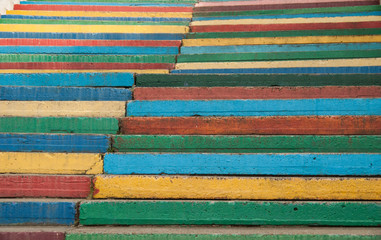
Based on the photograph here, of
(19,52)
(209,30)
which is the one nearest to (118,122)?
(19,52)

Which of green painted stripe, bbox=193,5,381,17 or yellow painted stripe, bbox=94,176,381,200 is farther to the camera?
green painted stripe, bbox=193,5,381,17

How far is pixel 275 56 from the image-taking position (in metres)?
3.59

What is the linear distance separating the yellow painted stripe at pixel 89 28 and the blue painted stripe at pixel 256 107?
172 centimetres

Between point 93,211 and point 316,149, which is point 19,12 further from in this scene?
point 316,149

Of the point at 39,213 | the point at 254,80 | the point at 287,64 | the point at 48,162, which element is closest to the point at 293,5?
the point at 287,64

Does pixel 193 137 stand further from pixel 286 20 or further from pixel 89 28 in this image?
pixel 286 20

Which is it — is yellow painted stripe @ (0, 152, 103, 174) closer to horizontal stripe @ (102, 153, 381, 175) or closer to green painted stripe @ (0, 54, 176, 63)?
horizontal stripe @ (102, 153, 381, 175)

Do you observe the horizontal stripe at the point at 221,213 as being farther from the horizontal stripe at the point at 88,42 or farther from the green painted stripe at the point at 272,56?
the horizontal stripe at the point at 88,42

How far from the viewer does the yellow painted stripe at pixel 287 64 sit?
3342 mm

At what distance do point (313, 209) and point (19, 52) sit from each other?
128 inches

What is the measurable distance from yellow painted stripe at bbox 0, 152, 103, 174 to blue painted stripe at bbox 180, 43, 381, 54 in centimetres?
183

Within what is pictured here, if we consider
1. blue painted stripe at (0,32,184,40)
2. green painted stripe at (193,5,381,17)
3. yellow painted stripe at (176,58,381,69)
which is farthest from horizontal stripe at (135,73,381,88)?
green painted stripe at (193,5,381,17)

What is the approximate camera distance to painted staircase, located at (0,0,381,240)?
Result: 2.11m

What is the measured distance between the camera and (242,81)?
120 inches
